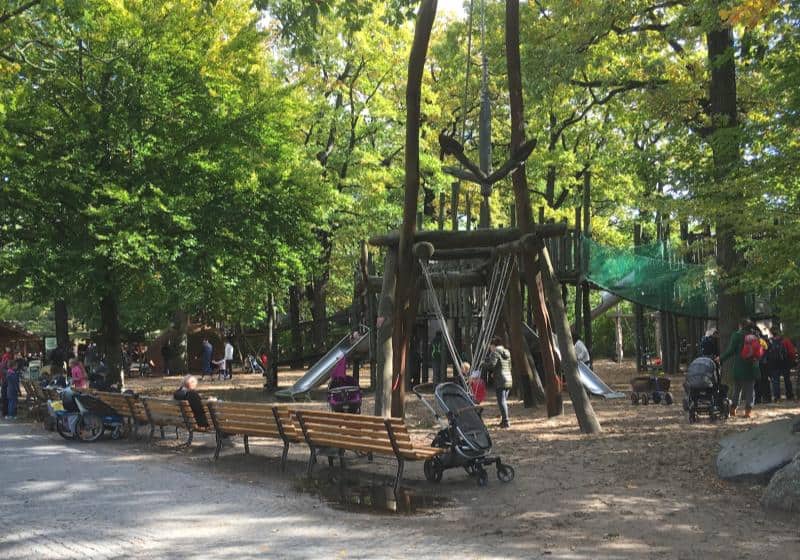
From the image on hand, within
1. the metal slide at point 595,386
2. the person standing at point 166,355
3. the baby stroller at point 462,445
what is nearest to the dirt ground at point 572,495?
the baby stroller at point 462,445

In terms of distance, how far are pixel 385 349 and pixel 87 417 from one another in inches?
212

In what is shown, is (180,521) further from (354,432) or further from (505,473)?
(505,473)

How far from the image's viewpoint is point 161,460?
11375mm

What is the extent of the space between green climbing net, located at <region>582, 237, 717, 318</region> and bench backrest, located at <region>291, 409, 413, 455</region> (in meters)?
13.3

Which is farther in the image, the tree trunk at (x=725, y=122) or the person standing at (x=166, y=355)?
the person standing at (x=166, y=355)

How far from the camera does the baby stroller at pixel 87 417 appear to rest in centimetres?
1377

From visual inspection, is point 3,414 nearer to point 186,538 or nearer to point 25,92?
point 25,92

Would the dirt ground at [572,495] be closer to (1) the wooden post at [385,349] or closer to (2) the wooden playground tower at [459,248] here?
(1) the wooden post at [385,349]

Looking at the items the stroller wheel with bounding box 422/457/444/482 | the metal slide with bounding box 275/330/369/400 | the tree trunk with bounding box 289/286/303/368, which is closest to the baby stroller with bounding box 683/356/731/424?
the stroller wheel with bounding box 422/457/444/482

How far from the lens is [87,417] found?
13.8 metres

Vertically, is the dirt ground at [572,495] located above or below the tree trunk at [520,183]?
below

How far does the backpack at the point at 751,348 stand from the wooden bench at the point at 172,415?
8936 mm

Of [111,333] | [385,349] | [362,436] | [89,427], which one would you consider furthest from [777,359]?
[111,333]

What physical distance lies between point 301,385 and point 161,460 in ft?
35.7
